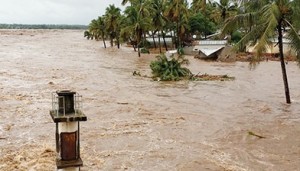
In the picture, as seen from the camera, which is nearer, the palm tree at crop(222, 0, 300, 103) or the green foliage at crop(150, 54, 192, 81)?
the palm tree at crop(222, 0, 300, 103)

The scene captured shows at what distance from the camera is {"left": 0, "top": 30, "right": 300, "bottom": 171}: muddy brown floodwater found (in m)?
10.9

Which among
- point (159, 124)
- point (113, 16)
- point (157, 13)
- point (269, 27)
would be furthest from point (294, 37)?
point (113, 16)

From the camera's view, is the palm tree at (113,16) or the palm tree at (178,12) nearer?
the palm tree at (178,12)

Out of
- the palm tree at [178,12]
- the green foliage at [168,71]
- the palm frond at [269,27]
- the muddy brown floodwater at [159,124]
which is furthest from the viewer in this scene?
the palm tree at [178,12]

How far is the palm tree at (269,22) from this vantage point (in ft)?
48.9

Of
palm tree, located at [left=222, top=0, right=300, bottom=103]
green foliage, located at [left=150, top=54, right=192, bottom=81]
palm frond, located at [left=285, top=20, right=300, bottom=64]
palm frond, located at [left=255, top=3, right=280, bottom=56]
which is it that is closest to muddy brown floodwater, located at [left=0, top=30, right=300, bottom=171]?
green foliage, located at [left=150, top=54, right=192, bottom=81]

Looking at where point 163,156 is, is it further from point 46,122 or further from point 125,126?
point 46,122

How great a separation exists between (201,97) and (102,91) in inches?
225

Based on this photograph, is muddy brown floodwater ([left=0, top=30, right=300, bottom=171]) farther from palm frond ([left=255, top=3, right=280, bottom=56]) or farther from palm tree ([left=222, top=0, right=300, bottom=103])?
palm tree ([left=222, top=0, right=300, bottom=103])

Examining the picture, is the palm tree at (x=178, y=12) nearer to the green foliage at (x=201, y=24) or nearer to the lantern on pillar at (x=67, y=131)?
the green foliage at (x=201, y=24)

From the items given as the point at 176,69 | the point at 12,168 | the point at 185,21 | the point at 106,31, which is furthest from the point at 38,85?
the point at 106,31

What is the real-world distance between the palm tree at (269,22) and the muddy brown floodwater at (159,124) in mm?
3231

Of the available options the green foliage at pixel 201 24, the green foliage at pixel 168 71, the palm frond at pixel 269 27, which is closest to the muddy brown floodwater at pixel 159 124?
the green foliage at pixel 168 71

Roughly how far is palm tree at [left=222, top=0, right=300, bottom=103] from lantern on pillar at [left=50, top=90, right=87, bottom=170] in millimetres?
10262
